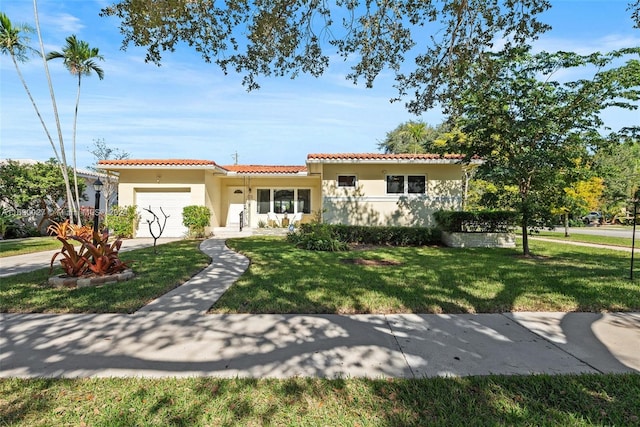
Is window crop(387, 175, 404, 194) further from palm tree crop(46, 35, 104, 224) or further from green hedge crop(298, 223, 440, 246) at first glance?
palm tree crop(46, 35, 104, 224)

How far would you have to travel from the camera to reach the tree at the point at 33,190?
1455cm

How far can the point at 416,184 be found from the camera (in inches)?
554

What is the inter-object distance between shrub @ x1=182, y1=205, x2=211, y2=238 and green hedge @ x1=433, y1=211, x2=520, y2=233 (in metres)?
10.4

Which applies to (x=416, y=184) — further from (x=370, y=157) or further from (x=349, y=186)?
(x=349, y=186)

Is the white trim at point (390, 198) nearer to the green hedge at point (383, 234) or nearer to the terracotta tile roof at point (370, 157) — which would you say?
the terracotta tile roof at point (370, 157)

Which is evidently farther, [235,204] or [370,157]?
[235,204]

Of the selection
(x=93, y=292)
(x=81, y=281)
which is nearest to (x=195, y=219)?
(x=81, y=281)

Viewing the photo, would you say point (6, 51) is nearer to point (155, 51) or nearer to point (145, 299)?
point (155, 51)

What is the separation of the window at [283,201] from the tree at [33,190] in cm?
1050

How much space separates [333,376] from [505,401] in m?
1.31

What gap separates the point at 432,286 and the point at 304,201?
1249 cm

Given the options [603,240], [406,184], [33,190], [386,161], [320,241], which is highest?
[386,161]

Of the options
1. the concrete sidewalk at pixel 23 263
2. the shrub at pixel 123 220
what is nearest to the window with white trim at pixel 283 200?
the shrub at pixel 123 220

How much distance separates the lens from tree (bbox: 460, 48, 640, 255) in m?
8.23
